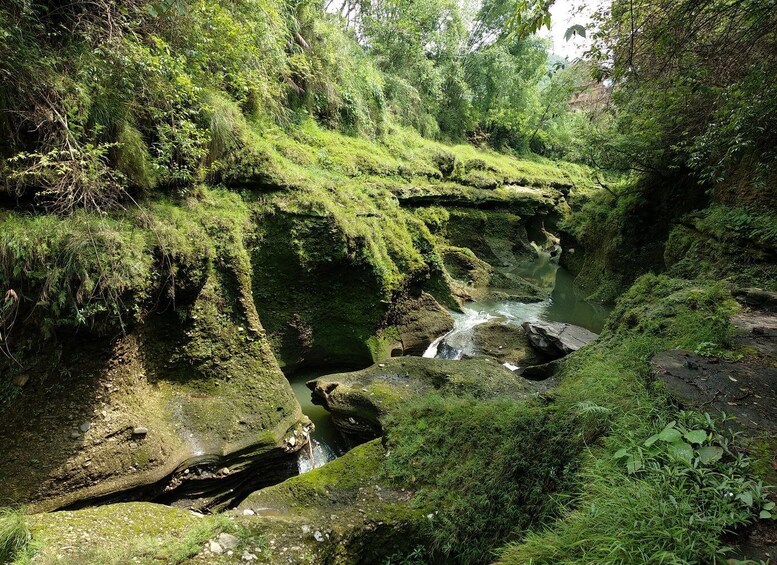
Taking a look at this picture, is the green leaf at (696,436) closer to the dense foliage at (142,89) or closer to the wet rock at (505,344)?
the dense foliage at (142,89)

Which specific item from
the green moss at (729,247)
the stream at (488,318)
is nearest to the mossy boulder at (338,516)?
the stream at (488,318)

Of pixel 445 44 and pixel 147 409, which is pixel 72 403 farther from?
pixel 445 44

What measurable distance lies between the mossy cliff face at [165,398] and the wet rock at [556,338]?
234 inches

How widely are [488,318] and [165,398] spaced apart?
913 cm

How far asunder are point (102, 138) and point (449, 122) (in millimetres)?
25058

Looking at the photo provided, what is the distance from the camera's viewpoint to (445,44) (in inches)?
1030

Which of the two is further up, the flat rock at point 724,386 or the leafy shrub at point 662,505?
the flat rock at point 724,386

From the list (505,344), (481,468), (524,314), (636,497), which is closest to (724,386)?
(636,497)

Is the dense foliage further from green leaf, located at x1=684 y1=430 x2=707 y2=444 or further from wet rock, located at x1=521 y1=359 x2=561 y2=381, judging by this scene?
wet rock, located at x1=521 y1=359 x2=561 y2=381

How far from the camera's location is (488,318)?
12.3 meters

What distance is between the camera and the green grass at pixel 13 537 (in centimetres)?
303

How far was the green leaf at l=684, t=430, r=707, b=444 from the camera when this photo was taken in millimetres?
2787

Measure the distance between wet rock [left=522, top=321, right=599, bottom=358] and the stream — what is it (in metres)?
0.97

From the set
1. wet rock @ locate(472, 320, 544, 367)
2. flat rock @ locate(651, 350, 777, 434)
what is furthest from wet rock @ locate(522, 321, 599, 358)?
flat rock @ locate(651, 350, 777, 434)
